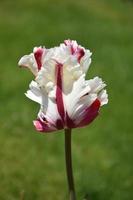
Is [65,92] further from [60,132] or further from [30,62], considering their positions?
[60,132]

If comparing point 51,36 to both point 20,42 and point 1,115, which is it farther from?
point 1,115

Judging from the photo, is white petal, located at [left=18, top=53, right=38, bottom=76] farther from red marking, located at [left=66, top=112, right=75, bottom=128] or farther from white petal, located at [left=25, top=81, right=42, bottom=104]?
red marking, located at [left=66, top=112, right=75, bottom=128]

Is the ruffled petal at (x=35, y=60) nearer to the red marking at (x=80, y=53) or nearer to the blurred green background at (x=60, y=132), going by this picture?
the red marking at (x=80, y=53)

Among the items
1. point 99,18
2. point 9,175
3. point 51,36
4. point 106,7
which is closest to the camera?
point 9,175

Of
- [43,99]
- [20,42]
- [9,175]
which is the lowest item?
[9,175]

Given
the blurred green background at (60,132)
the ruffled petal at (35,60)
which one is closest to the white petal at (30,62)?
the ruffled petal at (35,60)

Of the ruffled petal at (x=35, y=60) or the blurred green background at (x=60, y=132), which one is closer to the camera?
the ruffled petal at (x=35, y=60)

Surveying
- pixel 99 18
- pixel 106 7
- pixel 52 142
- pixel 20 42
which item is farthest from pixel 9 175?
pixel 106 7
